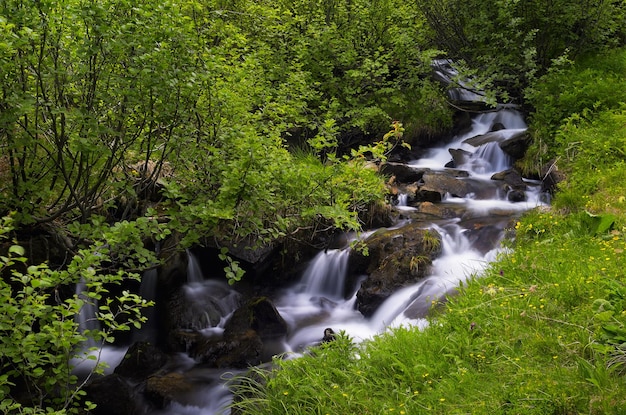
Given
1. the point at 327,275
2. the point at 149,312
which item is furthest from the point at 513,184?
the point at 149,312

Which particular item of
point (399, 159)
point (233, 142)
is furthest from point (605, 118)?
point (233, 142)

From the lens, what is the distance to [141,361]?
7277 millimetres

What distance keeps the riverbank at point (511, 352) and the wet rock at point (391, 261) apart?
198cm

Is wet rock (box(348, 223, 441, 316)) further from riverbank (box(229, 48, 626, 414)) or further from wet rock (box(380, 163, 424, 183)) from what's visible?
wet rock (box(380, 163, 424, 183))

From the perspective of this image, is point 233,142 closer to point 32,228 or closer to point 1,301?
point 32,228

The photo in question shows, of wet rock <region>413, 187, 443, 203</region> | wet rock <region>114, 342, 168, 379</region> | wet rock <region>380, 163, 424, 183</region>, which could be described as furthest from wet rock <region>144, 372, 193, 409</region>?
wet rock <region>380, 163, 424, 183</region>

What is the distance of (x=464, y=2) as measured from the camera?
1362cm

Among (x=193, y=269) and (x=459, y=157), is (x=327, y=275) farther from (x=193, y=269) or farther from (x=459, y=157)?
(x=459, y=157)

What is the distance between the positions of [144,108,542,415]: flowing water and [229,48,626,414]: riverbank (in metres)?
0.97

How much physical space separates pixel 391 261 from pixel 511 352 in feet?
14.8

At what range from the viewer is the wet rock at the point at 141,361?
7.11 meters

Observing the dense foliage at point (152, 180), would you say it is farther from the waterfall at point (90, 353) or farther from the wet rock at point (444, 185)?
the wet rock at point (444, 185)

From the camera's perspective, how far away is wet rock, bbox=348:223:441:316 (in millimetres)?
8250

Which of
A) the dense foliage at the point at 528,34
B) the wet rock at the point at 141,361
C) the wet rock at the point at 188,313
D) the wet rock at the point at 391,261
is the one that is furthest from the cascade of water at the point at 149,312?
the dense foliage at the point at 528,34
